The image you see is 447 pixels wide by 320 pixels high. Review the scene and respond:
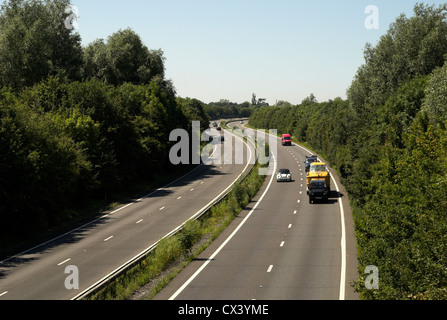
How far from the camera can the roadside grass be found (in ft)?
73.6

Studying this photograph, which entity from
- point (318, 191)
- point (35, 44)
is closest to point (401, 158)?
point (318, 191)

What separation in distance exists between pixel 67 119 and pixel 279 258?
28286 millimetres

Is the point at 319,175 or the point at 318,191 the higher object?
the point at 319,175

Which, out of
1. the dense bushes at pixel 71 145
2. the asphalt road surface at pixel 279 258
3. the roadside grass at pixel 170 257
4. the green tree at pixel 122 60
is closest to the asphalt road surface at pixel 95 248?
the roadside grass at pixel 170 257

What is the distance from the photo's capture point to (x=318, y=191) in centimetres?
4625

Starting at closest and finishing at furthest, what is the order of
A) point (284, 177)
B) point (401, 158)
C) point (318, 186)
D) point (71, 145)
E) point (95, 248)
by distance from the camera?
1. point (95, 248)
2. point (401, 158)
3. point (71, 145)
4. point (318, 186)
5. point (284, 177)

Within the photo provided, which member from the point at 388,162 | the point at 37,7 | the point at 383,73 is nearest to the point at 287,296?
the point at 388,162

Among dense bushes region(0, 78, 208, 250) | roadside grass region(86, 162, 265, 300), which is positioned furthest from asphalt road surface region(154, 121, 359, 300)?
dense bushes region(0, 78, 208, 250)

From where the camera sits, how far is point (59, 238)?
34781mm

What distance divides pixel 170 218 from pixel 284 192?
17.6m

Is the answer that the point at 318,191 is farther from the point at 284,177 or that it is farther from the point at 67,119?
the point at 67,119

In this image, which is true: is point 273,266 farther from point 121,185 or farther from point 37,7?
point 37,7

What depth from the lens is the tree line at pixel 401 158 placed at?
18.7 m

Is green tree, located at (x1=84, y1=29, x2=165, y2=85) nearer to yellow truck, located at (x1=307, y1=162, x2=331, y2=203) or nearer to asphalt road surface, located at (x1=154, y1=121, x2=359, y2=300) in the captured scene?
asphalt road surface, located at (x1=154, y1=121, x2=359, y2=300)
